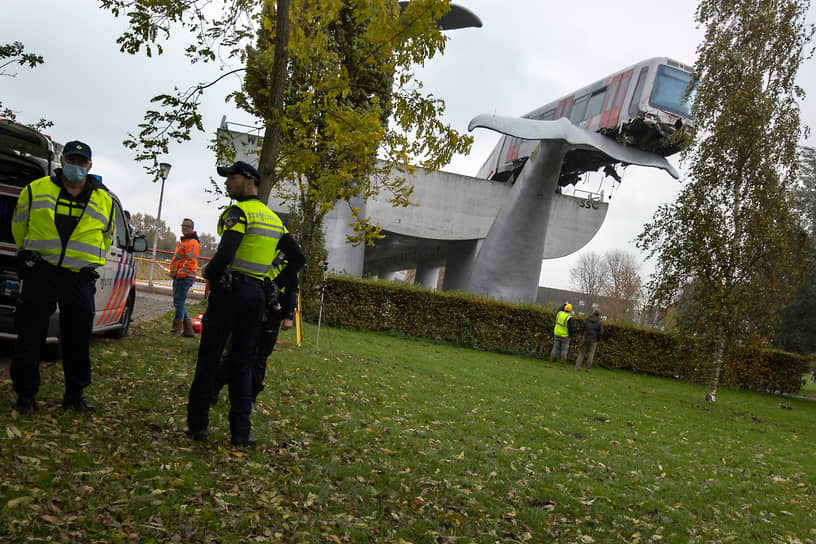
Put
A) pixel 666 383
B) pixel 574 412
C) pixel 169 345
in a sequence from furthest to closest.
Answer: pixel 666 383
pixel 574 412
pixel 169 345

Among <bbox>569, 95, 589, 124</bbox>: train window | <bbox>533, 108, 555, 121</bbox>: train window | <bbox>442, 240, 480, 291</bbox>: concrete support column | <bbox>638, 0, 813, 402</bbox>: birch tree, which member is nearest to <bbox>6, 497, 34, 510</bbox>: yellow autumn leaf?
<bbox>638, 0, 813, 402</bbox>: birch tree

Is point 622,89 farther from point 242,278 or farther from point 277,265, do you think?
point 242,278

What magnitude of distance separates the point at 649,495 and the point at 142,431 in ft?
15.1

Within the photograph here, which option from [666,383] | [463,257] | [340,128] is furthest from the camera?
[463,257]

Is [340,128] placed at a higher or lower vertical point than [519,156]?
lower

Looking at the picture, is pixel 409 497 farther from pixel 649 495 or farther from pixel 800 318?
pixel 800 318

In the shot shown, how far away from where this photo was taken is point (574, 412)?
948 cm

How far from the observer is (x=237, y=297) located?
14.0 ft

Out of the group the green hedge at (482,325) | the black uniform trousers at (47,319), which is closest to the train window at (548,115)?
the green hedge at (482,325)

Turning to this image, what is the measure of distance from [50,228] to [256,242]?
1.60 meters

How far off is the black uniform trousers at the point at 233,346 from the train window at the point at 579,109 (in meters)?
22.7

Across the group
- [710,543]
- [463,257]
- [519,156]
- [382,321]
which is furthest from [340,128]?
[463,257]

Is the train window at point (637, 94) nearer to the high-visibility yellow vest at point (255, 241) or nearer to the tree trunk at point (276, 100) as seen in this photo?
the tree trunk at point (276, 100)

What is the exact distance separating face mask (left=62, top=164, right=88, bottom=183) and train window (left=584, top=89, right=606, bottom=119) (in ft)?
73.1
